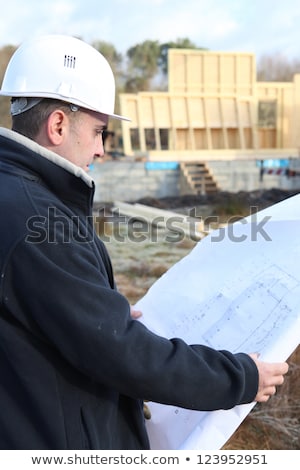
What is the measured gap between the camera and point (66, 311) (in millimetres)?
1114

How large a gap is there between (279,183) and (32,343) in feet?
46.0

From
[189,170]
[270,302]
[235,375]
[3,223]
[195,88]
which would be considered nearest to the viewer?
[3,223]

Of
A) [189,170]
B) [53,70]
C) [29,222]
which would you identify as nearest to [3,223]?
[29,222]

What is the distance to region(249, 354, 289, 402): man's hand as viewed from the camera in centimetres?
130

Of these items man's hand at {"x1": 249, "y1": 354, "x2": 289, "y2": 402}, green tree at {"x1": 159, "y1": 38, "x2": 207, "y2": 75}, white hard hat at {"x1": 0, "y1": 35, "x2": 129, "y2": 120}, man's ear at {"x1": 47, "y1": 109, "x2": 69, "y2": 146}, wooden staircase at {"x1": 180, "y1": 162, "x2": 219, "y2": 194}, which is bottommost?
wooden staircase at {"x1": 180, "y1": 162, "x2": 219, "y2": 194}

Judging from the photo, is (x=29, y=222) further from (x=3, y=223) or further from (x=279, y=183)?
(x=279, y=183)

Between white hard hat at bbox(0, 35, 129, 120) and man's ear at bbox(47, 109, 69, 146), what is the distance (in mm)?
43

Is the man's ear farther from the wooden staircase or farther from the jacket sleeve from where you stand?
the wooden staircase

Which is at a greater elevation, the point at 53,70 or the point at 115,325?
the point at 53,70

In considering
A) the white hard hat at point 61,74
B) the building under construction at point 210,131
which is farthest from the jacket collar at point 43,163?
the building under construction at point 210,131

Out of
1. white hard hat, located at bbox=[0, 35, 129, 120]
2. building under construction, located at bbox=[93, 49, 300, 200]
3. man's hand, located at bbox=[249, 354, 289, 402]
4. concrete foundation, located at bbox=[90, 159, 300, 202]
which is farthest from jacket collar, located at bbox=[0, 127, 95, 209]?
building under construction, located at bbox=[93, 49, 300, 200]

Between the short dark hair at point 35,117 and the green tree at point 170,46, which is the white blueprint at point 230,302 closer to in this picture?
the short dark hair at point 35,117

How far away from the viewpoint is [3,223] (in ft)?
3.70

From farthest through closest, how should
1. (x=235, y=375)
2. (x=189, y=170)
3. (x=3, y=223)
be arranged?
(x=189, y=170), (x=235, y=375), (x=3, y=223)
